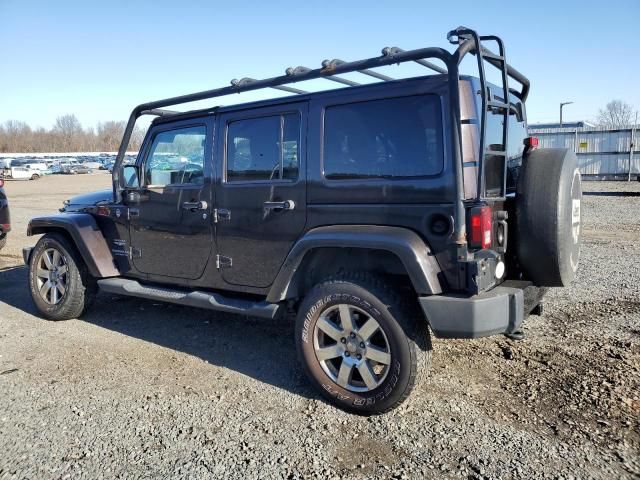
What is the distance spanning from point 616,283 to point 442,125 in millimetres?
4019

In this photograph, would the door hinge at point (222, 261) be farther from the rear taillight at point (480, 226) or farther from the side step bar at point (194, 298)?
the rear taillight at point (480, 226)

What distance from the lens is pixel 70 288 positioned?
5422mm

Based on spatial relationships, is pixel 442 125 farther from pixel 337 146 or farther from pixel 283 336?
pixel 283 336

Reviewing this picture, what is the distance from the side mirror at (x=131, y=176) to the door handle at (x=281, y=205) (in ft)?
5.40

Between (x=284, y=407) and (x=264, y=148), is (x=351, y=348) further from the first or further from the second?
(x=264, y=148)

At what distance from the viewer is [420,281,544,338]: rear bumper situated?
312 centimetres

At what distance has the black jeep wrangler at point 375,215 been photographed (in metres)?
3.23

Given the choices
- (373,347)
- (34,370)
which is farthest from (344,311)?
(34,370)

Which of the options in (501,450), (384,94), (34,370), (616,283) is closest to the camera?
(501,450)

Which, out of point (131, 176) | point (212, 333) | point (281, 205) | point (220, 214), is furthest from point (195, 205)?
point (212, 333)

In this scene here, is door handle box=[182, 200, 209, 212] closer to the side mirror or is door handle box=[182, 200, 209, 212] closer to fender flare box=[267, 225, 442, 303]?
the side mirror

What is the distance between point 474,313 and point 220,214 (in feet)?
7.02

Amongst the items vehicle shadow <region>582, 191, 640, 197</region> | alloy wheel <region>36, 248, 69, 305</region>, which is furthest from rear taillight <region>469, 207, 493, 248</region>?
vehicle shadow <region>582, 191, 640, 197</region>

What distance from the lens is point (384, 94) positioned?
3484 millimetres
